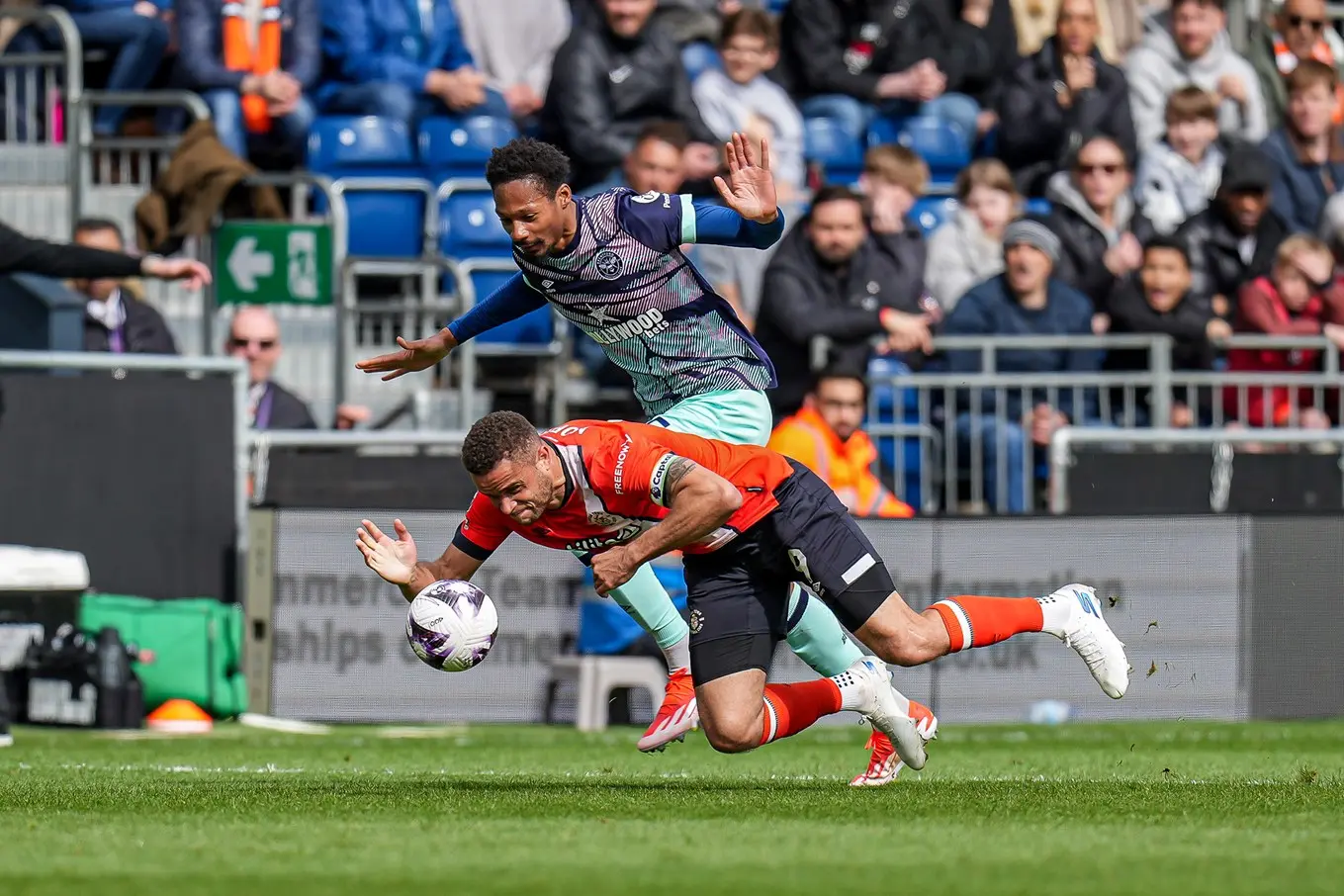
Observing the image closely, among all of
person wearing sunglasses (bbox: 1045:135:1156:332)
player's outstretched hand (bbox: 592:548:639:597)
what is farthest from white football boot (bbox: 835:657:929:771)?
person wearing sunglasses (bbox: 1045:135:1156:332)

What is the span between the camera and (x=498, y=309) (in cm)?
909

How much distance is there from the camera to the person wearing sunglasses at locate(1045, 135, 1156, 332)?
16375mm

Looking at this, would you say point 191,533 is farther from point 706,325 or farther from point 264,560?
point 706,325

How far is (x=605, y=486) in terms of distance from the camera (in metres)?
7.74

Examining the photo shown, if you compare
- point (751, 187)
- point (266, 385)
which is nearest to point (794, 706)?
point (751, 187)

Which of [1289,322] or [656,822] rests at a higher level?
[1289,322]

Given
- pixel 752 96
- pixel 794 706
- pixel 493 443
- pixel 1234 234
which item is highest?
pixel 752 96

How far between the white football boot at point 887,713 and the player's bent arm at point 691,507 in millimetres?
1180

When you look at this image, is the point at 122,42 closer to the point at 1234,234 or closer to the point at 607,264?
the point at 1234,234

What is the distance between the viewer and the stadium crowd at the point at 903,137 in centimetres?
1470

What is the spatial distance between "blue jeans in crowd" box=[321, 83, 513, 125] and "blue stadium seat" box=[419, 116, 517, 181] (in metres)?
0.15

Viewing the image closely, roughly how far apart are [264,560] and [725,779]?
4775mm

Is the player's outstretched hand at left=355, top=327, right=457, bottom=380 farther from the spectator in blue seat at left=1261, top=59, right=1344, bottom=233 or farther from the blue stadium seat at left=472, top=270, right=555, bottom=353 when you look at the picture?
the spectator in blue seat at left=1261, top=59, right=1344, bottom=233

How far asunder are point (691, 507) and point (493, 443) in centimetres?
68
